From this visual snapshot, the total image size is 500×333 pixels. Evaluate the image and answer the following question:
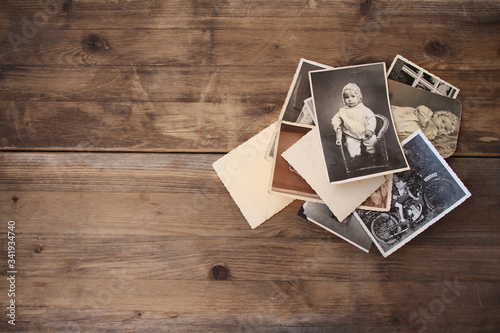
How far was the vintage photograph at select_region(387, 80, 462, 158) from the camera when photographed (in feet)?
2.73

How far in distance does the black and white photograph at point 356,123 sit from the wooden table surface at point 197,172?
0.26ft

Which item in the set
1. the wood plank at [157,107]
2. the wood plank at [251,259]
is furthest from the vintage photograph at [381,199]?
the wood plank at [157,107]

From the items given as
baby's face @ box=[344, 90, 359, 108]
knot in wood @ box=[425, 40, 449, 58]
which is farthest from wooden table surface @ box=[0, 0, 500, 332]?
baby's face @ box=[344, 90, 359, 108]

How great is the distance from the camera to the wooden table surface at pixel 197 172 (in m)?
0.83

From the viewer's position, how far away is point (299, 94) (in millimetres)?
868

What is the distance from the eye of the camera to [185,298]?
0.83 m

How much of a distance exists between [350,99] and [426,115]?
Result: 0.67 ft

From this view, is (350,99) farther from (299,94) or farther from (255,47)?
(255,47)

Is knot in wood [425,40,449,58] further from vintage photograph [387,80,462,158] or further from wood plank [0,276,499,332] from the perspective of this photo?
wood plank [0,276,499,332]

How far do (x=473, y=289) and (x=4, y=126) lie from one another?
131 cm

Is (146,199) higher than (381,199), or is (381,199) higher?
(146,199)

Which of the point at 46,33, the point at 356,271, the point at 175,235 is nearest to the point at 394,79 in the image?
the point at 356,271

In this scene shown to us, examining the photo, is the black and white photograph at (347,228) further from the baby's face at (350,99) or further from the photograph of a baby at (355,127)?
the baby's face at (350,99)

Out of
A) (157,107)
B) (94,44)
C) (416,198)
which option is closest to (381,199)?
(416,198)
